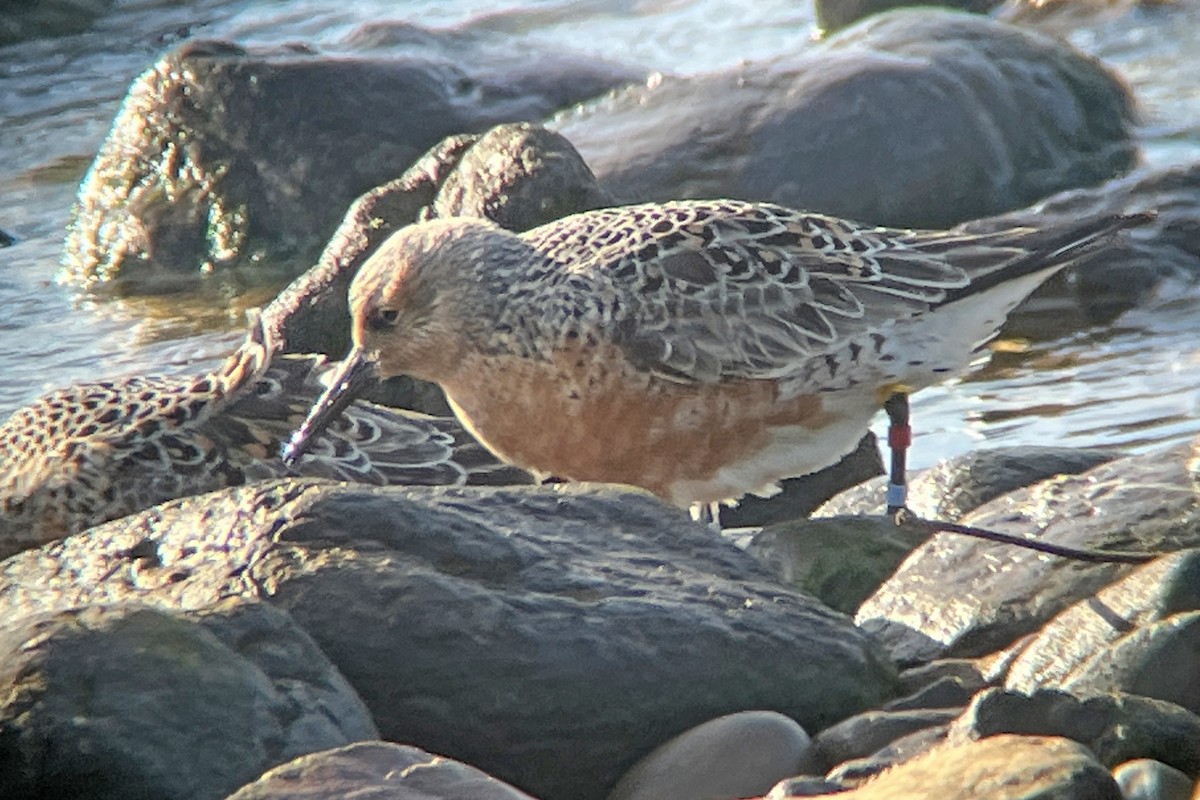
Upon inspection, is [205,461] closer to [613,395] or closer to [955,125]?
[613,395]

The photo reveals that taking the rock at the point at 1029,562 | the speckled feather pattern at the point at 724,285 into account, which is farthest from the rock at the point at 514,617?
the speckled feather pattern at the point at 724,285

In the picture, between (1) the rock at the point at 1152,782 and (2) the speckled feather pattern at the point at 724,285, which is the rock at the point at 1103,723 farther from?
(2) the speckled feather pattern at the point at 724,285

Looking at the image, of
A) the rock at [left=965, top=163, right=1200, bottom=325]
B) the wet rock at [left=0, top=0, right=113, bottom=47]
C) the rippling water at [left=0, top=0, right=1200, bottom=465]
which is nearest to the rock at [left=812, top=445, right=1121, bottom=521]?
the rippling water at [left=0, top=0, right=1200, bottom=465]

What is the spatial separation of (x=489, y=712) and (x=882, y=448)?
3.81 m

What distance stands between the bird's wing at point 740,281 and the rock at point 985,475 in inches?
22.2

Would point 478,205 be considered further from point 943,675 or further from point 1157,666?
point 1157,666

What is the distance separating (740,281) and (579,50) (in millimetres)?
7726

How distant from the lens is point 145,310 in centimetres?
1077

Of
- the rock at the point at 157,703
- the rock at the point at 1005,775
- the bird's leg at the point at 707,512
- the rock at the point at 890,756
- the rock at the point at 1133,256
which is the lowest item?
the rock at the point at 1133,256

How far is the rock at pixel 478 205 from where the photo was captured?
816cm

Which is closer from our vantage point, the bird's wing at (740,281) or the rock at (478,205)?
the bird's wing at (740,281)

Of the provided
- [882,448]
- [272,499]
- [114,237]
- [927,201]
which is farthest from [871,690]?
[114,237]

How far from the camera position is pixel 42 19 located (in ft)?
56.4

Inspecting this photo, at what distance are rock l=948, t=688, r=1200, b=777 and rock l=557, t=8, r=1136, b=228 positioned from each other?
644 cm
